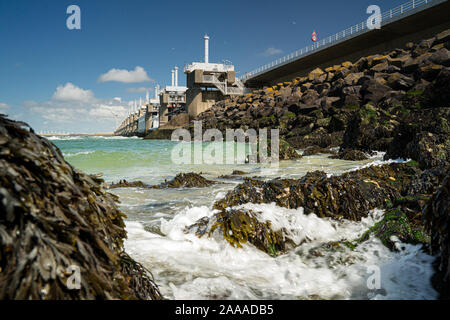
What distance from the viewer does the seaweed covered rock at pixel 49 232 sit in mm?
1203

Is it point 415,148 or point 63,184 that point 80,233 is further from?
point 415,148

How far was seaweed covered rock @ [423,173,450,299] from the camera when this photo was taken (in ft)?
6.28

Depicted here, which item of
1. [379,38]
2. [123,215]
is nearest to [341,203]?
[123,215]

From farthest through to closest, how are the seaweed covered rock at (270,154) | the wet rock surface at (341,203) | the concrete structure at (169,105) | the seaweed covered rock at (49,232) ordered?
1. the concrete structure at (169,105)
2. the seaweed covered rock at (270,154)
3. the wet rock surface at (341,203)
4. the seaweed covered rock at (49,232)

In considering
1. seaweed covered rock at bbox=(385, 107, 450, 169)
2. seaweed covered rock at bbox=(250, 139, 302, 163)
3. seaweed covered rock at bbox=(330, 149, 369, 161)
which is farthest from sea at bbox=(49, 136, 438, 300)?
seaweed covered rock at bbox=(250, 139, 302, 163)

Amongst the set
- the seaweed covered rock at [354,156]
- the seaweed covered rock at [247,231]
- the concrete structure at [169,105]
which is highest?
the concrete structure at [169,105]

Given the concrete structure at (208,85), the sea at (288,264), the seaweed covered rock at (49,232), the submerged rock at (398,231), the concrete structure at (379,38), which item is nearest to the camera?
the seaweed covered rock at (49,232)

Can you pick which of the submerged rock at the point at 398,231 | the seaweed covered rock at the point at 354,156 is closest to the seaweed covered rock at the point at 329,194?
the submerged rock at the point at 398,231

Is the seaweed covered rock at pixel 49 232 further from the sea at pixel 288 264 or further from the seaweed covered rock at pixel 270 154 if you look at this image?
the seaweed covered rock at pixel 270 154

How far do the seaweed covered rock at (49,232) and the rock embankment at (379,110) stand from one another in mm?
5988

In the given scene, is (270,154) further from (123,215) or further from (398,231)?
(123,215)

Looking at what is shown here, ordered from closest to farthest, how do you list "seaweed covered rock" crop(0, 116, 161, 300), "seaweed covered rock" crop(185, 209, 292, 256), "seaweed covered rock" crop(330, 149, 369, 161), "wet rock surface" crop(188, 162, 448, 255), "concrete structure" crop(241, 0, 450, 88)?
"seaweed covered rock" crop(0, 116, 161, 300) → "wet rock surface" crop(188, 162, 448, 255) → "seaweed covered rock" crop(185, 209, 292, 256) → "seaweed covered rock" crop(330, 149, 369, 161) → "concrete structure" crop(241, 0, 450, 88)

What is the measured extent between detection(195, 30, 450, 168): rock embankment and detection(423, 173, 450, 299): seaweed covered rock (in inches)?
158

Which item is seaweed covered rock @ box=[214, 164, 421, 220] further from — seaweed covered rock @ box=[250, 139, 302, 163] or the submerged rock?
seaweed covered rock @ box=[250, 139, 302, 163]
